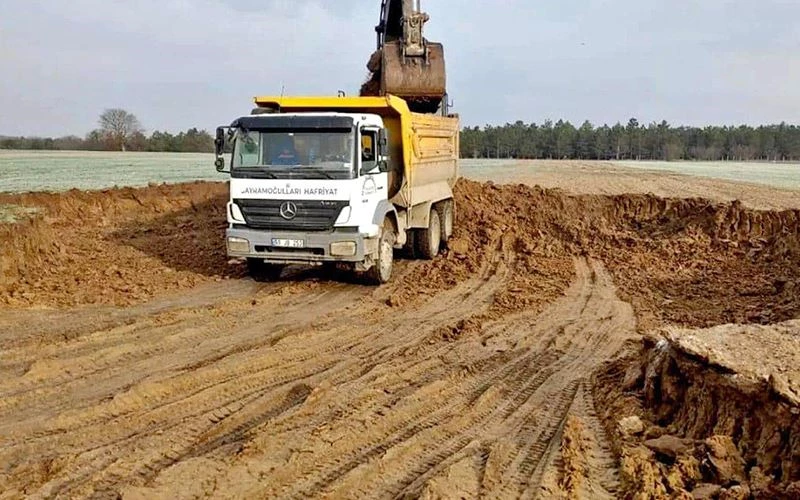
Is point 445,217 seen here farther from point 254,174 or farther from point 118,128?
point 118,128

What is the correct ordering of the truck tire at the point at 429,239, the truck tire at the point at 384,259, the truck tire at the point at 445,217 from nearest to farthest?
the truck tire at the point at 384,259 → the truck tire at the point at 429,239 → the truck tire at the point at 445,217

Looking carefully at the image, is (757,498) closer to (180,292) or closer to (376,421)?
(376,421)

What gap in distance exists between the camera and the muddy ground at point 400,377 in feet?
15.3

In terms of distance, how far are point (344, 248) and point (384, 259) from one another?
104 centimetres

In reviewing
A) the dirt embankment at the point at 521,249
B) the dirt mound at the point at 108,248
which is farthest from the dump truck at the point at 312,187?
the dirt mound at the point at 108,248

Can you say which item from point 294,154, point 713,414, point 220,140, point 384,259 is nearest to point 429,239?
point 384,259

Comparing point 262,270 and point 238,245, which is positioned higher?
point 238,245

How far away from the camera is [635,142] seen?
9912 cm

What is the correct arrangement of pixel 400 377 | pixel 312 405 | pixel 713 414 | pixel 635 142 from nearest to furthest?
pixel 713 414
pixel 312 405
pixel 400 377
pixel 635 142

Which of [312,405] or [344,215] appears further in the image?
[344,215]

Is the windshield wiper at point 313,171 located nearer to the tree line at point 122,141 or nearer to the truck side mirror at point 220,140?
the truck side mirror at point 220,140

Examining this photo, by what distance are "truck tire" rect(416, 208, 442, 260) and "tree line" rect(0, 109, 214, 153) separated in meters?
62.8

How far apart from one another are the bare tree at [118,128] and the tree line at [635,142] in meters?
39.5

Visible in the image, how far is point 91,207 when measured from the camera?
20469 millimetres
